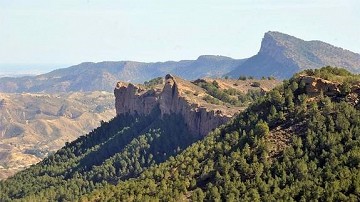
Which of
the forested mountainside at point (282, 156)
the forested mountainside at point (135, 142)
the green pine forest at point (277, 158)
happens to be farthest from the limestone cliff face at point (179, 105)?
the forested mountainside at point (282, 156)

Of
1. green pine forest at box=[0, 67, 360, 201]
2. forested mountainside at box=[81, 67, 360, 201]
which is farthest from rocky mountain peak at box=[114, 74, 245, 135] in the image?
forested mountainside at box=[81, 67, 360, 201]

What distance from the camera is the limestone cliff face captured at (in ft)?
502

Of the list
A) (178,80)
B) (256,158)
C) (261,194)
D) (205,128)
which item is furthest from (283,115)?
(178,80)

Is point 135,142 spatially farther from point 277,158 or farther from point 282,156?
point 282,156

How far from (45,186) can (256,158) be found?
89.6m

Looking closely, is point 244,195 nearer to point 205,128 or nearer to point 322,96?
point 322,96

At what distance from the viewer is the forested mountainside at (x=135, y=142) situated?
156625 millimetres

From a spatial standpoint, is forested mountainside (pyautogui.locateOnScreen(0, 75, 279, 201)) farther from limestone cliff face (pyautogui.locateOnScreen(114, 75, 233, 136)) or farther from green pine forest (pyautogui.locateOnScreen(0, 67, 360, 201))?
green pine forest (pyautogui.locateOnScreen(0, 67, 360, 201))

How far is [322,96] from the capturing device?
102m

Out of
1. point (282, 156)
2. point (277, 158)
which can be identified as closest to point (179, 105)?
point (277, 158)

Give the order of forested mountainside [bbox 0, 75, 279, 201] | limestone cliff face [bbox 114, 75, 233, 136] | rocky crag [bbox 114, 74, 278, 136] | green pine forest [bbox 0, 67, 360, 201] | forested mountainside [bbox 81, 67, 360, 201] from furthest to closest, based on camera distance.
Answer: forested mountainside [bbox 0, 75, 279, 201]
rocky crag [bbox 114, 74, 278, 136]
limestone cliff face [bbox 114, 75, 233, 136]
forested mountainside [bbox 81, 67, 360, 201]
green pine forest [bbox 0, 67, 360, 201]

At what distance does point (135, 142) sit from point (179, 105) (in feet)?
58.9

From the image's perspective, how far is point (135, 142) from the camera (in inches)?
6678

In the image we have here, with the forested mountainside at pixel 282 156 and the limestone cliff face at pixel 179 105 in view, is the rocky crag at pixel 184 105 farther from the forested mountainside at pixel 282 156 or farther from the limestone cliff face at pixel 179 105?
the forested mountainside at pixel 282 156
